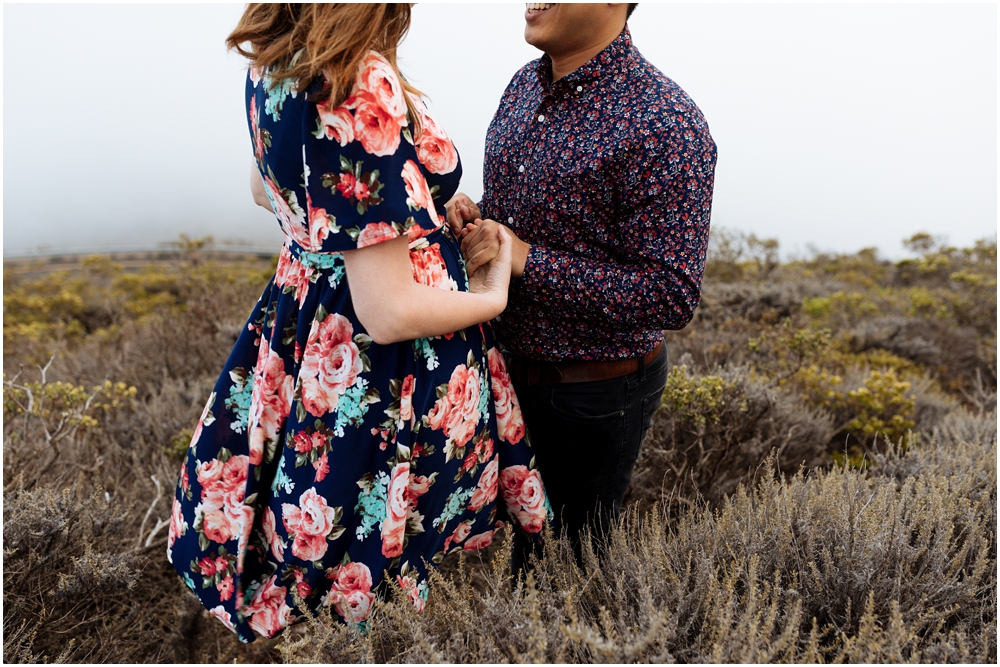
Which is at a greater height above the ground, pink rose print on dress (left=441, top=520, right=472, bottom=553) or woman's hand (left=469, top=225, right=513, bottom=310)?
woman's hand (left=469, top=225, right=513, bottom=310)

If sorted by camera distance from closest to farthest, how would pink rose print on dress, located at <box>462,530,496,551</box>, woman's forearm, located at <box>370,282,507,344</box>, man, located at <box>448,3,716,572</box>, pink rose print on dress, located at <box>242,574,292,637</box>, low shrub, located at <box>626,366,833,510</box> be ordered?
woman's forearm, located at <box>370,282,507,344</box> < man, located at <box>448,3,716,572</box> < pink rose print on dress, located at <box>242,574,292,637</box> < pink rose print on dress, located at <box>462,530,496,551</box> < low shrub, located at <box>626,366,833,510</box>

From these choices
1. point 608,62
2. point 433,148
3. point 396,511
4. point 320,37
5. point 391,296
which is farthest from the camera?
point 608,62

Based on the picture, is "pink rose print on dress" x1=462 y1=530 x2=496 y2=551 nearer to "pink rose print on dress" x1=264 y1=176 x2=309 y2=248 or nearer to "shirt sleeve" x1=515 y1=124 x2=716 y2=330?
"shirt sleeve" x1=515 y1=124 x2=716 y2=330

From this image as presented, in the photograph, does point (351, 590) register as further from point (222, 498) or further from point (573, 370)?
point (573, 370)

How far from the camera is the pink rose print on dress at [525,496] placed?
1.53m

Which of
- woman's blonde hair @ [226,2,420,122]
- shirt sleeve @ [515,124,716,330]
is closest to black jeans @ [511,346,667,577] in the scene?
shirt sleeve @ [515,124,716,330]

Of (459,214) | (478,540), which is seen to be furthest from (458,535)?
(459,214)

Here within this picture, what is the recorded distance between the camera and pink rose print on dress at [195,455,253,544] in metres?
1.41

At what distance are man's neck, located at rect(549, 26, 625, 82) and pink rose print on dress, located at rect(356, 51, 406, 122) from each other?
55cm

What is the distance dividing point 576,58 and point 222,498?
52.0 inches

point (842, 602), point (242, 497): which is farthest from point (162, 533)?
point (842, 602)

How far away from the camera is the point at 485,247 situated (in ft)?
4.52

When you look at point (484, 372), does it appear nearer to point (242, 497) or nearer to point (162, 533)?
point (242, 497)

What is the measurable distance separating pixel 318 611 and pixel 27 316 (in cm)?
644
